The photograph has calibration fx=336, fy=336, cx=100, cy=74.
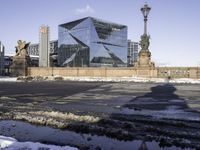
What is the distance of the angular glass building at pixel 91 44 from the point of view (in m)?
144

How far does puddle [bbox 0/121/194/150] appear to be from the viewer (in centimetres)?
729

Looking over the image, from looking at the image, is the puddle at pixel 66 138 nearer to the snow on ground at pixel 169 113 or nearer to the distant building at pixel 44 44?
the snow on ground at pixel 169 113

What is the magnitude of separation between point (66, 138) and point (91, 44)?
447 feet

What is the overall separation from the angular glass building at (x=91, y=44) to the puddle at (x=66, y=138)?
133939 millimetres

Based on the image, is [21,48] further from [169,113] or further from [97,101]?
[169,113]

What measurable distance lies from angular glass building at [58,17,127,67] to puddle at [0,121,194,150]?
439ft

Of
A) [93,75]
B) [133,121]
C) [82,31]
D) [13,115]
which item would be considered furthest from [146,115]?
[82,31]

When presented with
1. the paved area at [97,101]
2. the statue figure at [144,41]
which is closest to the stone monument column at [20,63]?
the statue figure at [144,41]

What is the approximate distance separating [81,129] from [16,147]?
2.42 meters

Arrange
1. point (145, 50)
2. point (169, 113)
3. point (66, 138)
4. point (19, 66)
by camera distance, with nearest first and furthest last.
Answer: point (66, 138)
point (169, 113)
point (145, 50)
point (19, 66)

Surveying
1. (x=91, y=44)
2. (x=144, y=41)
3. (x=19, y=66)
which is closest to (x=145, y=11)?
(x=144, y=41)

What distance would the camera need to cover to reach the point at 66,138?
26.1 ft

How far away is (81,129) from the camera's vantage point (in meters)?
8.88

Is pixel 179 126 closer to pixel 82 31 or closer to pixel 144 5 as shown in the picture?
pixel 144 5
